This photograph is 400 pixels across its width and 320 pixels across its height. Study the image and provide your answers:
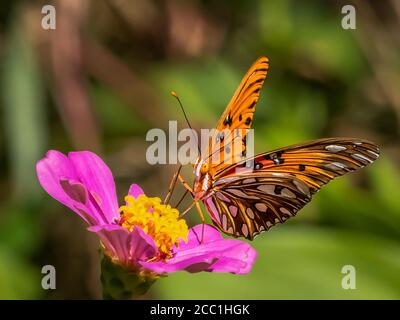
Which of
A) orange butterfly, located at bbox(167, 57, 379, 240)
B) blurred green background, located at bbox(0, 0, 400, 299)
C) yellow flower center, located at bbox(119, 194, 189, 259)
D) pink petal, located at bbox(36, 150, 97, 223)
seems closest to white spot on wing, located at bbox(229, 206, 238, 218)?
orange butterfly, located at bbox(167, 57, 379, 240)

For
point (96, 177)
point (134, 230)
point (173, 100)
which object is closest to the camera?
point (134, 230)

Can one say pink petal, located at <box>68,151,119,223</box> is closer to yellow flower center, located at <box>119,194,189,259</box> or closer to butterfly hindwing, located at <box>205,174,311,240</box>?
yellow flower center, located at <box>119,194,189,259</box>

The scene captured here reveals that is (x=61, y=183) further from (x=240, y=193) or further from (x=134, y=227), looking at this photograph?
(x=240, y=193)

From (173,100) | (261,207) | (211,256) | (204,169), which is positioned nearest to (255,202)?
(261,207)

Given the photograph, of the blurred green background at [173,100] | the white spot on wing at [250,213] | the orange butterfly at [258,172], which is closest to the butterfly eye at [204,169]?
the orange butterfly at [258,172]

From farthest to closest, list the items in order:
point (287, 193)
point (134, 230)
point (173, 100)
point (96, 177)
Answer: point (173, 100)
point (287, 193)
point (96, 177)
point (134, 230)

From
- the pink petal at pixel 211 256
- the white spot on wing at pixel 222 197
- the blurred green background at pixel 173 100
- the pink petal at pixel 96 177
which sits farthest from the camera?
the blurred green background at pixel 173 100

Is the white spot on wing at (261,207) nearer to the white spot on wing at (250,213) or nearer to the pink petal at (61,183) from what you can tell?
the white spot on wing at (250,213)

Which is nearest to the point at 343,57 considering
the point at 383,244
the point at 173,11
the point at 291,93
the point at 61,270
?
the point at 291,93
